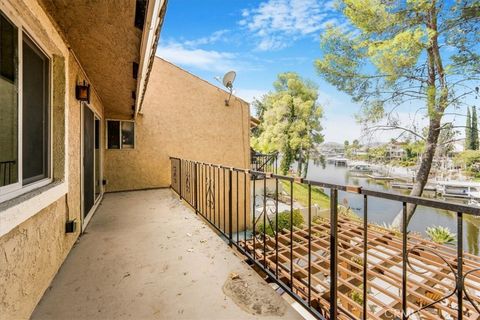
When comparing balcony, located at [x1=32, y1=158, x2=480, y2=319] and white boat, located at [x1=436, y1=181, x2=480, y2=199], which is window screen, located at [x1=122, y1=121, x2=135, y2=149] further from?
white boat, located at [x1=436, y1=181, x2=480, y2=199]

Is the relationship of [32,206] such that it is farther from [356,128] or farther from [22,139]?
[356,128]

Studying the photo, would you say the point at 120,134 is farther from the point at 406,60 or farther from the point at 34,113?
the point at 406,60

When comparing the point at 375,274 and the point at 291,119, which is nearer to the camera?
the point at 375,274

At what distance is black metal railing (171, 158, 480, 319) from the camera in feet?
3.84

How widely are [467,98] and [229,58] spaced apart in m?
32.1

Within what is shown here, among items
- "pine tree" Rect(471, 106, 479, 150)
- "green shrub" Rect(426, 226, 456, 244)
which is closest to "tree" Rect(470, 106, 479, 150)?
"pine tree" Rect(471, 106, 479, 150)

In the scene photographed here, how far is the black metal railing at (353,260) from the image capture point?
46.0 inches

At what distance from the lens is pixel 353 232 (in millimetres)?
4898

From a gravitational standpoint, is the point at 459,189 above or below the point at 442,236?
above

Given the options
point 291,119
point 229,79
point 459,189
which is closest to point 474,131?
point 229,79

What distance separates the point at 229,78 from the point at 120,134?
12.5 ft

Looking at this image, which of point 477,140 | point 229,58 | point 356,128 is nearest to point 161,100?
point 356,128

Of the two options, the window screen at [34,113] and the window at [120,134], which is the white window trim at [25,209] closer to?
the window screen at [34,113]

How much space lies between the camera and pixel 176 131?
743 cm
